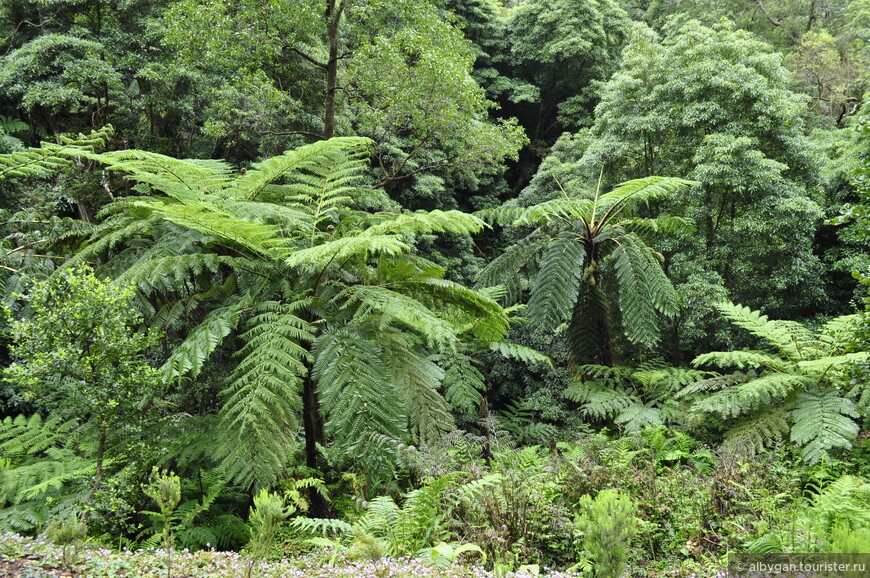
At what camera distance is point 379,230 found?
2.67 meters

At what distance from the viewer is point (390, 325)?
2.96 meters

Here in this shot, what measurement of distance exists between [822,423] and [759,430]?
53cm

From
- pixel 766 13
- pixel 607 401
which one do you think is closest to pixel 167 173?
pixel 607 401

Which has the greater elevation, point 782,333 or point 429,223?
point 782,333

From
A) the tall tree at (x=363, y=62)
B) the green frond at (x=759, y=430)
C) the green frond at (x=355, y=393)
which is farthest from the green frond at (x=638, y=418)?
the tall tree at (x=363, y=62)

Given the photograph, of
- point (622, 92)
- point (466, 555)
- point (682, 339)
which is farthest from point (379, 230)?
point (622, 92)

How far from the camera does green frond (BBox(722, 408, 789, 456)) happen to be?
3.93 metres

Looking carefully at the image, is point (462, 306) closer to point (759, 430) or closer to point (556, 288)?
point (556, 288)

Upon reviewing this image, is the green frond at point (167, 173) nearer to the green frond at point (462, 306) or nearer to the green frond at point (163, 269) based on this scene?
the green frond at point (163, 269)

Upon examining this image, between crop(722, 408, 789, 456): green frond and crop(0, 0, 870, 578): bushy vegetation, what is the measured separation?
0.13 ft

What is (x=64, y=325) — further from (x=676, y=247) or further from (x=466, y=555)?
(x=676, y=247)

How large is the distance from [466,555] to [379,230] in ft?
5.60

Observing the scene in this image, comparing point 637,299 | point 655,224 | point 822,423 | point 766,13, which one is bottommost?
point 822,423

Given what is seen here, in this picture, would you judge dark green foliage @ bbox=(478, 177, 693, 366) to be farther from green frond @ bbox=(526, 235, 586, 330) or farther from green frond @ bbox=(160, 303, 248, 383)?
green frond @ bbox=(160, 303, 248, 383)
